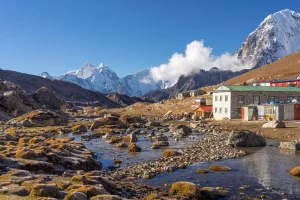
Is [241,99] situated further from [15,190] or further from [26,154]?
[15,190]

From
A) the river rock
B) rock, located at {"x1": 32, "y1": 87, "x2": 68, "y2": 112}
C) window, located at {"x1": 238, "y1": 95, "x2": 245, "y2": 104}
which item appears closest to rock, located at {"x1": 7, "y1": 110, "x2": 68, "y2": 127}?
rock, located at {"x1": 32, "y1": 87, "x2": 68, "y2": 112}

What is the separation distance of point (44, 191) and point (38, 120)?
6235cm

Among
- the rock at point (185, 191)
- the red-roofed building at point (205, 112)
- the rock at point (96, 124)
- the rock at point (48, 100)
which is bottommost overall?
the rock at point (185, 191)

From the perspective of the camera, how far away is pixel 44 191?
51.3ft

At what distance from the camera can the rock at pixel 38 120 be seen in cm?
7164

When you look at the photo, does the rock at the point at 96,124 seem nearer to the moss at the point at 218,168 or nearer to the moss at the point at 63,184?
the moss at the point at 218,168

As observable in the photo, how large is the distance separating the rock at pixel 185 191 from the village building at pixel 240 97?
187ft

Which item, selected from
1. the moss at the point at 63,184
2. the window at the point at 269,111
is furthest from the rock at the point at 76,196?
the window at the point at 269,111

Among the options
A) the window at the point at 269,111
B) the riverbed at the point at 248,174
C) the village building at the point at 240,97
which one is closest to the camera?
the riverbed at the point at 248,174

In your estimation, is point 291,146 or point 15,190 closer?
point 15,190

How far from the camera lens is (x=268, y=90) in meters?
77.4

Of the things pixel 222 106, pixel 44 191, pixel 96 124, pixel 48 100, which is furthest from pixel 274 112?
pixel 48 100

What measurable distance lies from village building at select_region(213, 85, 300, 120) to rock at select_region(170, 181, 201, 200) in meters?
57.1

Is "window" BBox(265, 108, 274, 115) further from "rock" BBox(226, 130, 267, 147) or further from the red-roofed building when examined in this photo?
"rock" BBox(226, 130, 267, 147)
